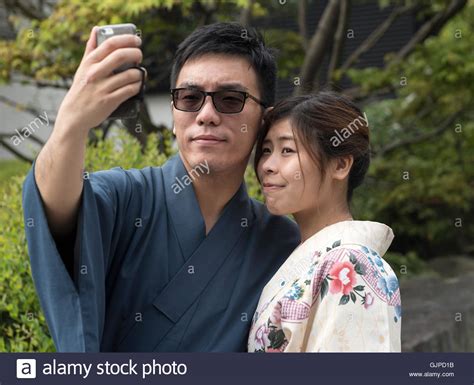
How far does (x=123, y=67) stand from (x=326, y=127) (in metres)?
0.70

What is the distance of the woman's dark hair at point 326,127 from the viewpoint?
2.32 m

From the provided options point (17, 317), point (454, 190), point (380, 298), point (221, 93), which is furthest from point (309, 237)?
point (454, 190)

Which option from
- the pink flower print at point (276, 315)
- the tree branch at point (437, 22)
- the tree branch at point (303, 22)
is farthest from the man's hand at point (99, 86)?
the tree branch at point (303, 22)

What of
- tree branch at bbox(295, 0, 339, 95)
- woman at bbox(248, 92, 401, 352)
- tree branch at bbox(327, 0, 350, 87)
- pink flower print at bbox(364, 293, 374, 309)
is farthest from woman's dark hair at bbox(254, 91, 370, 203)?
tree branch at bbox(327, 0, 350, 87)

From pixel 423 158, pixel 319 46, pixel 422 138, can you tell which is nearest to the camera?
pixel 319 46

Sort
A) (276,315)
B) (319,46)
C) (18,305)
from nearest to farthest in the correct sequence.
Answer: (276,315)
(18,305)
(319,46)

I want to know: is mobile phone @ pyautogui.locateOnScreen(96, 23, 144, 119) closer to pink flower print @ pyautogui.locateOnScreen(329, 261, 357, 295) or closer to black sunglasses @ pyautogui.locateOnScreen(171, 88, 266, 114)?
black sunglasses @ pyautogui.locateOnScreen(171, 88, 266, 114)

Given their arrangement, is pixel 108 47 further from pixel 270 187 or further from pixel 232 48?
pixel 270 187

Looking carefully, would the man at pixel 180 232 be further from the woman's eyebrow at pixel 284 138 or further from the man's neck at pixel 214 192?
the woman's eyebrow at pixel 284 138

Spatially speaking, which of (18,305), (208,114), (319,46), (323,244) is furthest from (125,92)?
(319,46)

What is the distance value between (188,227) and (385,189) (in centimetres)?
554

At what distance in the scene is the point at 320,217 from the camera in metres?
2.38

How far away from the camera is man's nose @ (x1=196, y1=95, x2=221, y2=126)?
2285mm

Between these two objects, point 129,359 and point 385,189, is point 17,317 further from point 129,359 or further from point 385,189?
point 385,189
